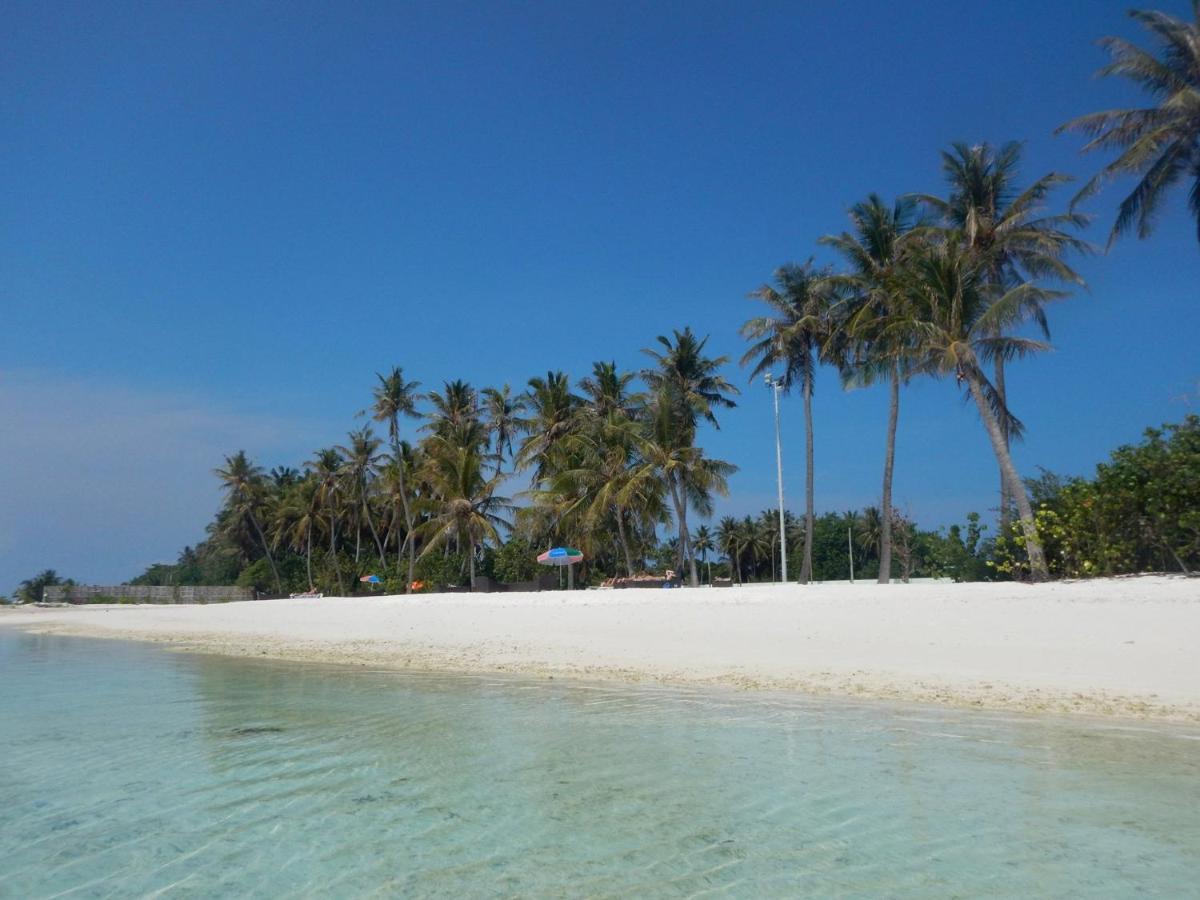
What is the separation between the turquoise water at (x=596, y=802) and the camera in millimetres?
4086

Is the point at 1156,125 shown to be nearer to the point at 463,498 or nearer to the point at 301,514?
the point at 463,498

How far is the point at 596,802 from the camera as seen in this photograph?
5445 millimetres

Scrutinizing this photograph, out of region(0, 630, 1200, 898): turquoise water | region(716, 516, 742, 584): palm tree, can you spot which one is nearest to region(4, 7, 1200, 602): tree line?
region(0, 630, 1200, 898): turquoise water

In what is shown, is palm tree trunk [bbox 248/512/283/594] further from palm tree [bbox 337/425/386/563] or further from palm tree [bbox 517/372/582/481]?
palm tree [bbox 517/372/582/481]

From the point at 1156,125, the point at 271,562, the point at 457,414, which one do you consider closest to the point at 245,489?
the point at 271,562

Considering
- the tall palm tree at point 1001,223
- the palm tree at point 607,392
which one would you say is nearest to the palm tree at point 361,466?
the palm tree at point 607,392

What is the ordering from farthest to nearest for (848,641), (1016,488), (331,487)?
1. (331,487)
2. (1016,488)
3. (848,641)

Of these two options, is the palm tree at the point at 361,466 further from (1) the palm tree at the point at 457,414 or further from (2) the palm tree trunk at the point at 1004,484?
(2) the palm tree trunk at the point at 1004,484

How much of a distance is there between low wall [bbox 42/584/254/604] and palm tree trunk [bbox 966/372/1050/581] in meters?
45.8

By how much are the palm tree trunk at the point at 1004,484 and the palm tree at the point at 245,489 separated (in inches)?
1831

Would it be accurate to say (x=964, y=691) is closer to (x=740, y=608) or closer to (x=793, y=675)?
(x=793, y=675)

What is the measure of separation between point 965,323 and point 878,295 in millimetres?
5390

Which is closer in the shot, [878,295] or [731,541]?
[878,295]

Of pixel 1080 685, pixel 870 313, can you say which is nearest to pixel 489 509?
pixel 870 313
